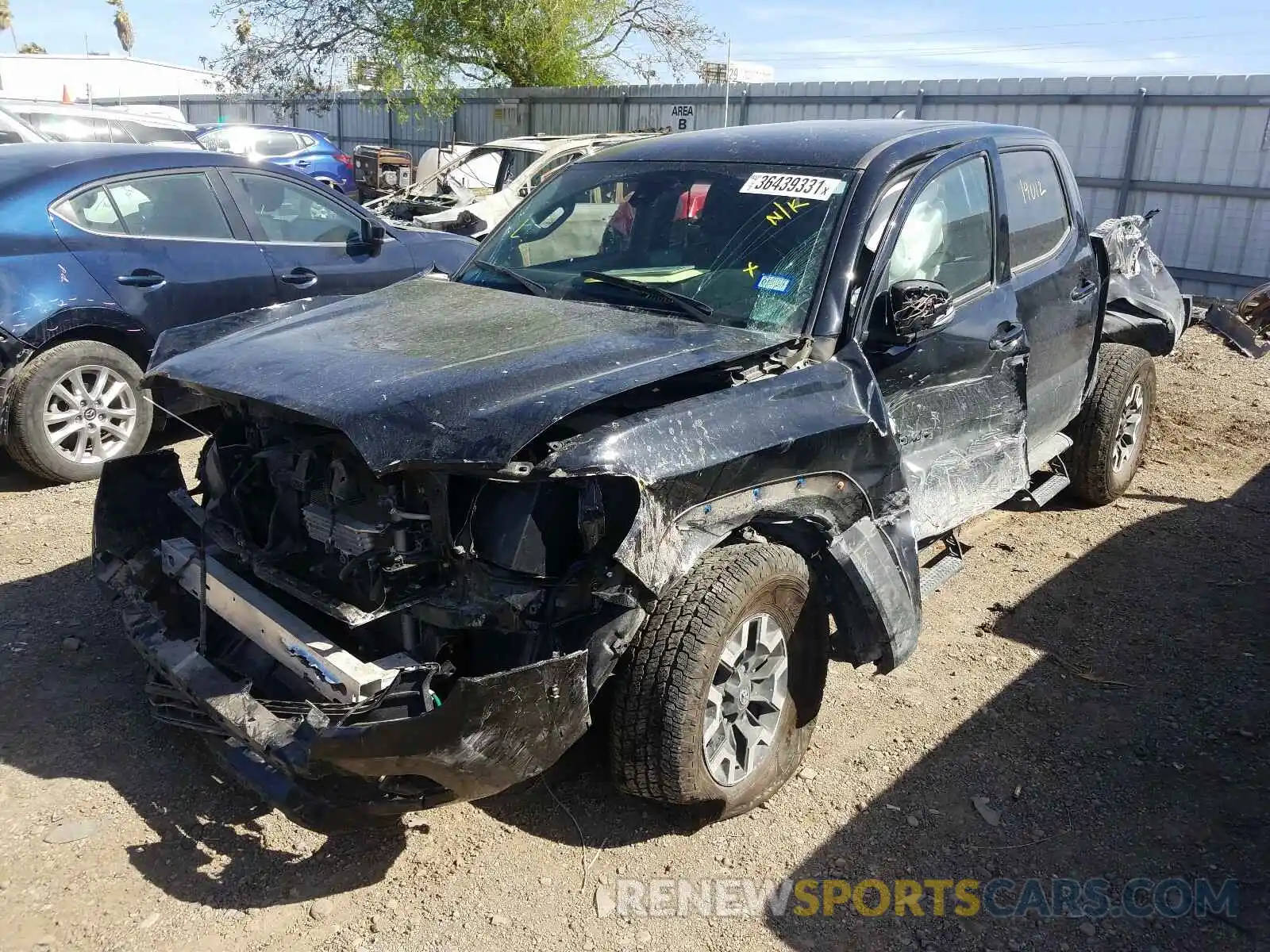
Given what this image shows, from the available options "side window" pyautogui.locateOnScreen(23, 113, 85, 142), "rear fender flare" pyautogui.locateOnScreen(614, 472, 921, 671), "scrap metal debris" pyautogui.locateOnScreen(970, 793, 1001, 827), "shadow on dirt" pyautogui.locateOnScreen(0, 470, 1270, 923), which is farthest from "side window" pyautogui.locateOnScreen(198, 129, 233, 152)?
"scrap metal debris" pyautogui.locateOnScreen(970, 793, 1001, 827)

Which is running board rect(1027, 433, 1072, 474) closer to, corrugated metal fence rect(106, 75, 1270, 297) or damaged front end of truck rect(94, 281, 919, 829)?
damaged front end of truck rect(94, 281, 919, 829)

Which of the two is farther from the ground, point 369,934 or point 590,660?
point 590,660

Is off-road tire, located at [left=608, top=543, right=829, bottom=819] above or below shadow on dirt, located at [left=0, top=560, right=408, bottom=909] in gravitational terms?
above

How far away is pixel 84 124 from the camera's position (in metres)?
14.3

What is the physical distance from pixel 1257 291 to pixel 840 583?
15.6ft

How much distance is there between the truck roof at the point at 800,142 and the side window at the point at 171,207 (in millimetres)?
2915

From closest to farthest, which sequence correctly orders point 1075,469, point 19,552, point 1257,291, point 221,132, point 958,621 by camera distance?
point 958,621 < point 19,552 < point 1075,469 < point 1257,291 < point 221,132

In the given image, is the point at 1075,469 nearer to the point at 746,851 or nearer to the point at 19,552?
the point at 746,851

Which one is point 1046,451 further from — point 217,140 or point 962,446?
point 217,140

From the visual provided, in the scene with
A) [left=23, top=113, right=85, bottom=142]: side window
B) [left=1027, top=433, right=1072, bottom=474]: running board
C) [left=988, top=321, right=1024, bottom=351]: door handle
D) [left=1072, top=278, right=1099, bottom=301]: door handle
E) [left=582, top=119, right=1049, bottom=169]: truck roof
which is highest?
[left=582, top=119, right=1049, bottom=169]: truck roof

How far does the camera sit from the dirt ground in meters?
2.76

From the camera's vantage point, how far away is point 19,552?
4.86 m

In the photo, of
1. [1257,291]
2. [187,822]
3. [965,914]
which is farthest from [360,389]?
[1257,291]

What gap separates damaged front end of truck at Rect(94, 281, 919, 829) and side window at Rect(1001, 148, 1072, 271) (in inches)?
62.2
